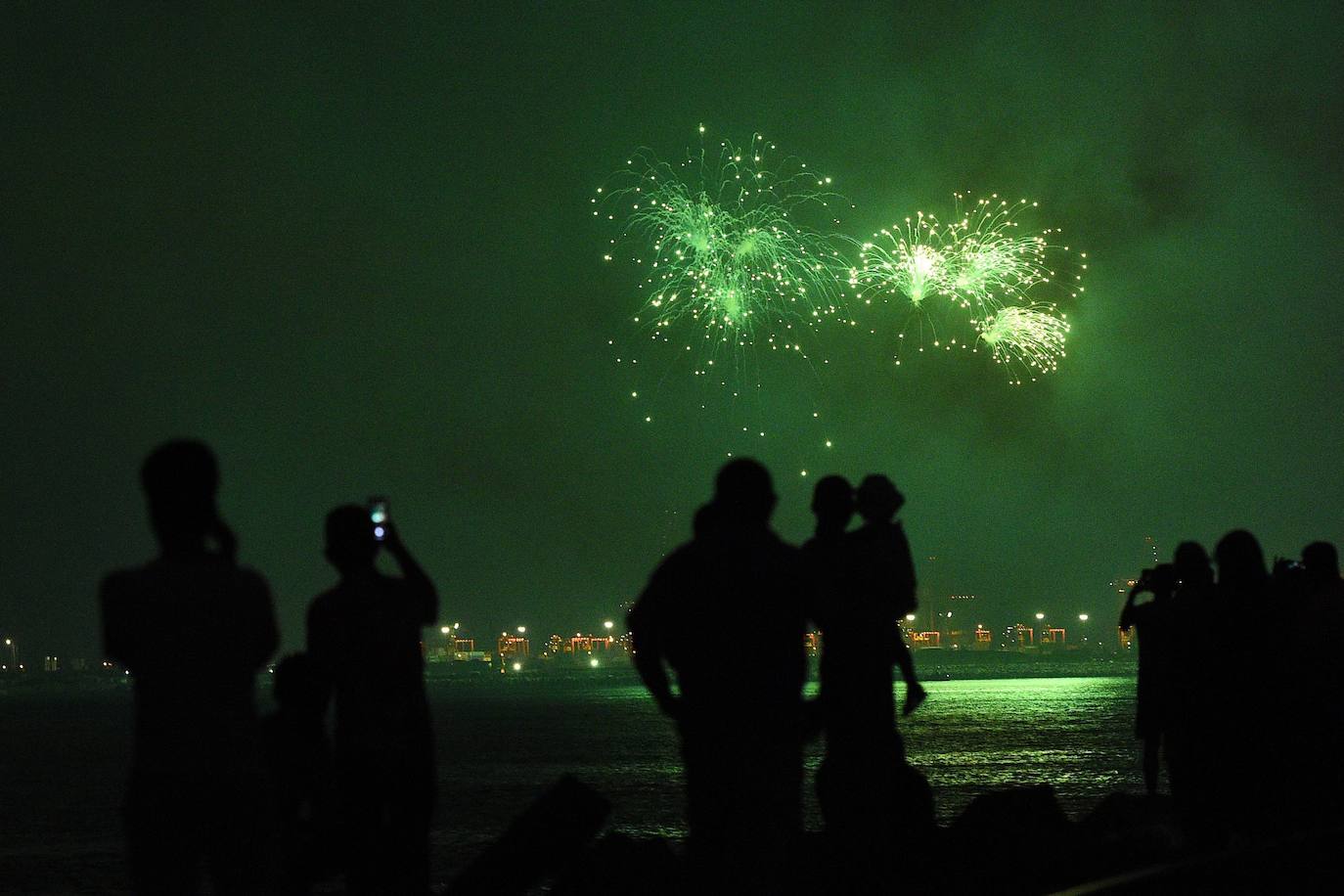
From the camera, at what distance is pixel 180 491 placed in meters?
4.43

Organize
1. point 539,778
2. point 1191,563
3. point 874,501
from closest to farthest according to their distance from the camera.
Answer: point 874,501
point 1191,563
point 539,778

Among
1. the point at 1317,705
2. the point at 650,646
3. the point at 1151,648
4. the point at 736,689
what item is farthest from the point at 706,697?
the point at 1151,648

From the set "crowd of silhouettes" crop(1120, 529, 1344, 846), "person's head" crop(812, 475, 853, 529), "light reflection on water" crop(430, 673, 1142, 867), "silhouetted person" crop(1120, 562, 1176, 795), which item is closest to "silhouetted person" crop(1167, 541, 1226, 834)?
"crowd of silhouettes" crop(1120, 529, 1344, 846)

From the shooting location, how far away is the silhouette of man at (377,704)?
6578mm

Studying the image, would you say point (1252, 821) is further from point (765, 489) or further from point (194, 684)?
point (194, 684)

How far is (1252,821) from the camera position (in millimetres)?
8375

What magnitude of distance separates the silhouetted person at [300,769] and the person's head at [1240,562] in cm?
484

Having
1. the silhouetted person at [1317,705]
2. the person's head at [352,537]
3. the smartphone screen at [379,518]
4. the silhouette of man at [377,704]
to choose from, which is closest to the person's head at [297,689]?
the silhouette of man at [377,704]

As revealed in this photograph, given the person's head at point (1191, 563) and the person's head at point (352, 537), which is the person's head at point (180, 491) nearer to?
the person's head at point (352, 537)

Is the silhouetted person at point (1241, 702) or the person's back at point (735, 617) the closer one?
the person's back at point (735, 617)

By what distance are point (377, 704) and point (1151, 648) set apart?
7441mm

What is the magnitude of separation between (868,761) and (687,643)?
8.33 feet

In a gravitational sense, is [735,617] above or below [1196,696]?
above

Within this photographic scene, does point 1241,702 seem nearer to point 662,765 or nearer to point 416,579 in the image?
point 416,579
